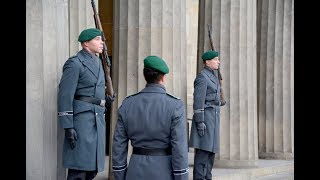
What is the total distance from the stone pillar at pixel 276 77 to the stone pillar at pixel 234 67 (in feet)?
9.22

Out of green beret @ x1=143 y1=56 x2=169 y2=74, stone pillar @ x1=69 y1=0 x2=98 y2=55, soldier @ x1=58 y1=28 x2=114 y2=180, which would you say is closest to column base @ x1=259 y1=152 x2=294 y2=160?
stone pillar @ x1=69 y1=0 x2=98 y2=55

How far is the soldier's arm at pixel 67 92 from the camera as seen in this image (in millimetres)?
7906

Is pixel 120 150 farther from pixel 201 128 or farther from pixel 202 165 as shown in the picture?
pixel 202 165

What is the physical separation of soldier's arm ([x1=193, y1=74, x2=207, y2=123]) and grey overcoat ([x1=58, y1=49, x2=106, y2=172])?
130 inches

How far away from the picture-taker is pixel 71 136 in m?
7.91

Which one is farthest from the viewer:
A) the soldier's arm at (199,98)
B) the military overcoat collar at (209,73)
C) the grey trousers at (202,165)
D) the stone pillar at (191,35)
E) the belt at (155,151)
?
the stone pillar at (191,35)

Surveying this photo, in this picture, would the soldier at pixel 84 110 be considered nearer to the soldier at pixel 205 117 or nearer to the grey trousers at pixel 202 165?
the soldier at pixel 205 117

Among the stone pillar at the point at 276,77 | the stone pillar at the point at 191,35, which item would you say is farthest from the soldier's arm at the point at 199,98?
the stone pillar at the point at 191,35

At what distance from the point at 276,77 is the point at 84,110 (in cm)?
1058

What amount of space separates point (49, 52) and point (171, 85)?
380 centimetres

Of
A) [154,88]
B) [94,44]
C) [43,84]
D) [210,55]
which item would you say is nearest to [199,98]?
[210,55]

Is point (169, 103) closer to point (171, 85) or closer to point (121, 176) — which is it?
point (121, 176)

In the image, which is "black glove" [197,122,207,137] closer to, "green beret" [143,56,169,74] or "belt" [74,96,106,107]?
"belt" [74,96,106,107]

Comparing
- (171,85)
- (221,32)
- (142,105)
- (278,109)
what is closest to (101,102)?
(142,105)
